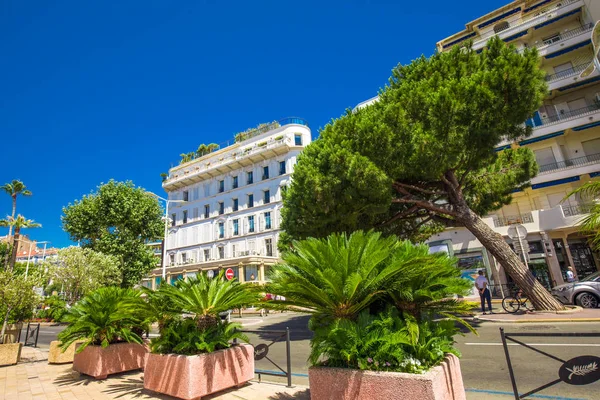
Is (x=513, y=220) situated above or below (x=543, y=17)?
below

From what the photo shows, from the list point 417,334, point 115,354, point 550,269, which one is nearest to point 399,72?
point 417,334

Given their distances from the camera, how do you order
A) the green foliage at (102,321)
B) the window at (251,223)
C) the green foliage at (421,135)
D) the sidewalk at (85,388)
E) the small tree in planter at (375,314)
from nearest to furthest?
1. the small tree in planter at (375,314)
2. the sidewalk at (85,388)
3. the green foliage at (102,321)
4. the green foliage at (421,135)
5. the window at (251,223)

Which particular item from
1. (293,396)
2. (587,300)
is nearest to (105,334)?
(293,396)

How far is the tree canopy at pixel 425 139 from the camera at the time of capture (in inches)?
422

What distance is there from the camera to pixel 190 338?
501 cm

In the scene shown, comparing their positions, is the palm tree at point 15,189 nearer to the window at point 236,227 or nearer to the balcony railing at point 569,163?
the window at point 236,227

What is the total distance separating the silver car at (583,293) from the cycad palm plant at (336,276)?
13.3 meters

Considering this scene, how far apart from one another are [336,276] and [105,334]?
5999 mm

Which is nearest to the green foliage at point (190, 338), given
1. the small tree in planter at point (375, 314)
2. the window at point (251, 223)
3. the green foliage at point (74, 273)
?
the small tree in planter at point (375, 314)

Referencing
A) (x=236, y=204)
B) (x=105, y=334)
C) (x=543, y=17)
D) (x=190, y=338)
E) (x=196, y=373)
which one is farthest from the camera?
(x=236, y=204)

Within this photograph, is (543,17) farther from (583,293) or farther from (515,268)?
(515,268)

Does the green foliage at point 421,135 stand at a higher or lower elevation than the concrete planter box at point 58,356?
higher

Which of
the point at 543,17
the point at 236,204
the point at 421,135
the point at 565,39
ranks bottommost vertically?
the point at 421,135

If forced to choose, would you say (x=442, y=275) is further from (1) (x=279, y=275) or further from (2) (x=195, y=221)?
(2) (x=195, y=221)
